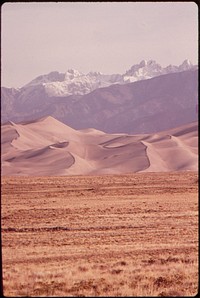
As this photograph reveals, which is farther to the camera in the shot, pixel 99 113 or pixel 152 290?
pixel 99 113

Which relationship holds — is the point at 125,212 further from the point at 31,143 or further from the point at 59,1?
the point at 31,143

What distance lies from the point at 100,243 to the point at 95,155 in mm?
68954

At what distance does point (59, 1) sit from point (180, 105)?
157 meters

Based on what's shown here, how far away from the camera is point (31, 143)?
99125 millimetres

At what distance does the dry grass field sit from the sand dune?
118ft

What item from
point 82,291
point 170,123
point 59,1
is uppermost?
point 170,123

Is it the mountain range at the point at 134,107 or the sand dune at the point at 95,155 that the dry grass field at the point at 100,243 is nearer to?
the sand dune at the point at 95,155

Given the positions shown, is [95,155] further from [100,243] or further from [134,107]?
[134,107]

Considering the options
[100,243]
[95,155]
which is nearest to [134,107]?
[95,155]

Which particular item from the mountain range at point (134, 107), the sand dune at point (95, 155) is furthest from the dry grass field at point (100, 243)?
the mountain range at point (134, 107)

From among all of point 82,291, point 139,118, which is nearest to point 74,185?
point 82,291

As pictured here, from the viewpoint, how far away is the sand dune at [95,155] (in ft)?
222

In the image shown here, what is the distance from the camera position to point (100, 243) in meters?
13.4

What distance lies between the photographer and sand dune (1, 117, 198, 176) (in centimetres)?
6756
